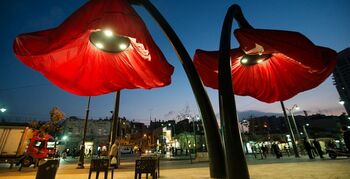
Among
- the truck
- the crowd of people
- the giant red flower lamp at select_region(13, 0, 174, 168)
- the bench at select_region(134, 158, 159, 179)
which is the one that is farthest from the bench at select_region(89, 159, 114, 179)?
the truck

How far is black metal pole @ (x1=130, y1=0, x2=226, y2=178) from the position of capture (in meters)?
5.85

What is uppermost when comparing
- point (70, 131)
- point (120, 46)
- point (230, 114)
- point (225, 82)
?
point (70, 131)

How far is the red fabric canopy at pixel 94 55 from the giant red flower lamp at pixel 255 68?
5.71ft

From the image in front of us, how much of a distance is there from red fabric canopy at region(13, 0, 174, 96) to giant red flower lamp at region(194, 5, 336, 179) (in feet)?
5.71

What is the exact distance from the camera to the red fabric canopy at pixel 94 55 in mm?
3660

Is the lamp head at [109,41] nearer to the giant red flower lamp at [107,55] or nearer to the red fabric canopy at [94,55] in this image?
the giant red flower lamp at [107,55]

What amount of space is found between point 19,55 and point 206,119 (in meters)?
4.77

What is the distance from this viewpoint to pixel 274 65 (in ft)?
21.3

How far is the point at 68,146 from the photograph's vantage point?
61.5 metres

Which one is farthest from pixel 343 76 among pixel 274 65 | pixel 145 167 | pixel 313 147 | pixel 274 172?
pixel 145 167

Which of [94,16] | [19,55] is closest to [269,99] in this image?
[94,16]

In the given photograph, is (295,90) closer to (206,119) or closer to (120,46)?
(206,119)

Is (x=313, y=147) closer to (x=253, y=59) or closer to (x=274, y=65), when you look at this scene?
(x=274, y=65)

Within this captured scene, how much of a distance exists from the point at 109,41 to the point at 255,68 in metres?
4.63
